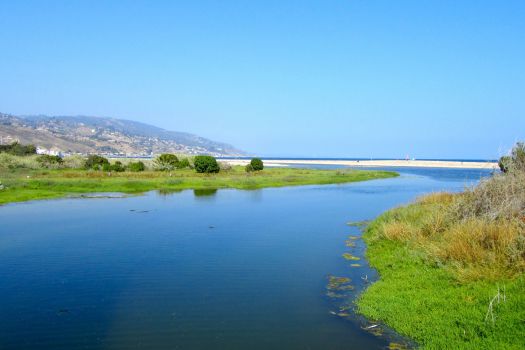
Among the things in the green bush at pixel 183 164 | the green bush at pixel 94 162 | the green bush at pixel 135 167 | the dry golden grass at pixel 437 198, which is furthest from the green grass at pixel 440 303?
the green bush at pixel 94 162

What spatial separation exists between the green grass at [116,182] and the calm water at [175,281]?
580 inches

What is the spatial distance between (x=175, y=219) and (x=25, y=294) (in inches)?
607

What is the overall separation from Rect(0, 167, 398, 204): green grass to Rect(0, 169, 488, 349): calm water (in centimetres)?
1474

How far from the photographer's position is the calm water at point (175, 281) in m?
10.9

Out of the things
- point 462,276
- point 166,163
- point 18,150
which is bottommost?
point 462,276

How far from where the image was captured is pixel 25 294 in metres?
14.1

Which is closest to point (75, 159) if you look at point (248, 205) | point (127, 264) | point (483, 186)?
point (248, 205)

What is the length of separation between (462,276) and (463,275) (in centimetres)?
6

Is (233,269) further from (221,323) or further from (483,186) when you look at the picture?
(483,186)

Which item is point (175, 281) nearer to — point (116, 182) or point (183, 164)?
point (116, 182)

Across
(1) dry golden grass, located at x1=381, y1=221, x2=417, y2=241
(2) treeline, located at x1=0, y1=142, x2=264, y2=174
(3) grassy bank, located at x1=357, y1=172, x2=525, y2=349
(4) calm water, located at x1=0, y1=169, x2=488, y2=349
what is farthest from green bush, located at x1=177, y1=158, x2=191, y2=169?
(3) grassy bank, located at x1=357, y1=172, x2=525, y2=349

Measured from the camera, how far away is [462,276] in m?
12.6

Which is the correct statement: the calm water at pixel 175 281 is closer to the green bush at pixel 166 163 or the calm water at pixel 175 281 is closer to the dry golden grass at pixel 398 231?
the dry golden grass at pixel 398 231

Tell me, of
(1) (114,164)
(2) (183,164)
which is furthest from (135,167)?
(2) (183,164)
